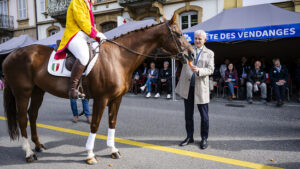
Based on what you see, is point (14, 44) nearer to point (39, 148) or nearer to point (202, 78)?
point (39, 148)

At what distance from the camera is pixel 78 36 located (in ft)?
11.0

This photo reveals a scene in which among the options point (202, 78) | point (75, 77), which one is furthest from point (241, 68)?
point (75, 77)

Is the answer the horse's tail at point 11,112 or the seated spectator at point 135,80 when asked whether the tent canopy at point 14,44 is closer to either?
the seated spectator at point 135,80

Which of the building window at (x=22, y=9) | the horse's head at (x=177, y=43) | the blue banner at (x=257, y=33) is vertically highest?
the building window at (x=22, y=9)

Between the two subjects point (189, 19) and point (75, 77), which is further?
point (189, 19)

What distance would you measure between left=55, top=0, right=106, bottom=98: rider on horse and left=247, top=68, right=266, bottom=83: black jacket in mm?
7180

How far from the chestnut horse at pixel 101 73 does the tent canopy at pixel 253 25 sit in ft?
17.3

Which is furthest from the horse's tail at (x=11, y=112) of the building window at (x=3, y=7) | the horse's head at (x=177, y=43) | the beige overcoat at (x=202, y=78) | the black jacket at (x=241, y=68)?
the building window at (x=3, y=7)

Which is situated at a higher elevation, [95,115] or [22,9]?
Answer: [22,9]

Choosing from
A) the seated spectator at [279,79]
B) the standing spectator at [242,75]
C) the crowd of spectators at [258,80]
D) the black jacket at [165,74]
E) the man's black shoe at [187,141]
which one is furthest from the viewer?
the black jacket at [165,74]

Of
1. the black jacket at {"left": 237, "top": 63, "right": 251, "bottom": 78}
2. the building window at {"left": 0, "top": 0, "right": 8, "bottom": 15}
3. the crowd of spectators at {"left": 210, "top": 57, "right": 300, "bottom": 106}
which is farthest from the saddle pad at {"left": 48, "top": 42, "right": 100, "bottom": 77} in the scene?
the building window at {"left": 0, "top": 0, "right": 8, "bottom": 15}

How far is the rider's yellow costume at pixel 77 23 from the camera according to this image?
128 inches

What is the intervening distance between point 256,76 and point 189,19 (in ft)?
23.4

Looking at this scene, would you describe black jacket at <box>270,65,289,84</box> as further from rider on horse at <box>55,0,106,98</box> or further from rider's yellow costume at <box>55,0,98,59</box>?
rider's yellow costume at <box>55,0,98,59</box>
